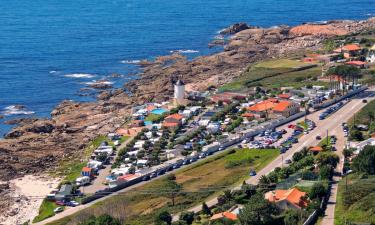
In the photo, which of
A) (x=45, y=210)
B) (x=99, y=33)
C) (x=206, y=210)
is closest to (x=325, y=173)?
(x=206, y=210)

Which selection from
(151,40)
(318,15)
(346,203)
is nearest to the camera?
(346,203)

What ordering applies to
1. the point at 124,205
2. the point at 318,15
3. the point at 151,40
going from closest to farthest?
1. the point at 124,205
2. the point at 151,40
3. the point at 318,15

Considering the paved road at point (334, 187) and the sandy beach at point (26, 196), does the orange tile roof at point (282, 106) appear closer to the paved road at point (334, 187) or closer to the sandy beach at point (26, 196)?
the paved road at point (334, 187)

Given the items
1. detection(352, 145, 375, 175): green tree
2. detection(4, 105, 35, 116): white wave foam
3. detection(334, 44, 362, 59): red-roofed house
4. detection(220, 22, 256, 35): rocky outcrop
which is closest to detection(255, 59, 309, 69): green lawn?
detection(334, 44, 362, 59): red-roofed house

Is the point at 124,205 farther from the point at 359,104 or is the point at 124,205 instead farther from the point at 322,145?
the point at 359,104

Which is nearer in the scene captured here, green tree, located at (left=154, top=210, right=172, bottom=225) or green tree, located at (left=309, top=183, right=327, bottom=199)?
green tree, located at (left=154, top=210, right=172, bottom=225)

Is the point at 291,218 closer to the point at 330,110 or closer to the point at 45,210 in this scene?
the point at 45,210

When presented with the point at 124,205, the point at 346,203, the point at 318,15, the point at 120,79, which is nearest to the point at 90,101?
the point at 120,79

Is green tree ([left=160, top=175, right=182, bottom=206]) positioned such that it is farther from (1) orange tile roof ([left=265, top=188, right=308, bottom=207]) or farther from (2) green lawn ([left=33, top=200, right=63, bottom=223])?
(1) orange tile roof ([left=265, top=188, right=308, bottom=207])
